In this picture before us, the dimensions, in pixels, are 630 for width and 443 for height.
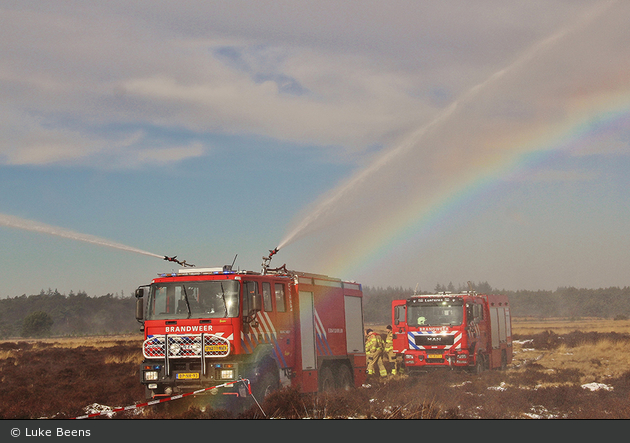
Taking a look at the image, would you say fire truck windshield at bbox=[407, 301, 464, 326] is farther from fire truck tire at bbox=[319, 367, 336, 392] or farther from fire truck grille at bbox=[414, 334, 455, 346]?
fire truck tire at bbox=[319, 367, 336, 392]

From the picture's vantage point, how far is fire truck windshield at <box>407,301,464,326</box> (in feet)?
80.5

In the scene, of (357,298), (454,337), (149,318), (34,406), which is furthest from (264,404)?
(454,337)

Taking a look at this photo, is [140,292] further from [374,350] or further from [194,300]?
[374,350]

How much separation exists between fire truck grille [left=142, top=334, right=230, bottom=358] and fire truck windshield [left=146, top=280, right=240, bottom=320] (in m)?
0.46

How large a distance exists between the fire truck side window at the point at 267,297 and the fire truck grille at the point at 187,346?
5.72 feet

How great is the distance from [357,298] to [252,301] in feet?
24.5

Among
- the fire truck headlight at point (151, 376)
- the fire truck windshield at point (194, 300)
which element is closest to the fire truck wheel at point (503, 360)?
the fire truck windshield at point (194, 300)

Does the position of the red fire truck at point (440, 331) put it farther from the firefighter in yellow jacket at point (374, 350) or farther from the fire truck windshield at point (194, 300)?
the fire truck windshield at point (194, 300)

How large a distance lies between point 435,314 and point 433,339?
965mm

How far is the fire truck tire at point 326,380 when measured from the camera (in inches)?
682

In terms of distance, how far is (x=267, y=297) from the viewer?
49.5 ft

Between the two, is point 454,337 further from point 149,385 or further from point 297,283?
point 149,385

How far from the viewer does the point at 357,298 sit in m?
20.9

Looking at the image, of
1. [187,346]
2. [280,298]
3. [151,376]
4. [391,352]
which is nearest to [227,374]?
[187,346]
